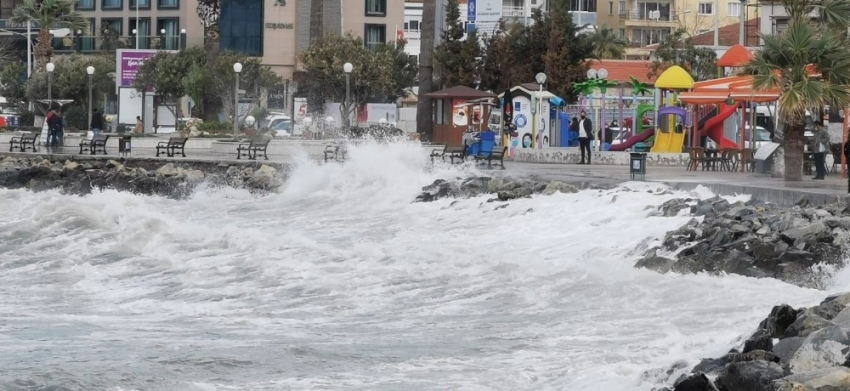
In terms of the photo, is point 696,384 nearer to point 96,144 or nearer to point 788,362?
point 788,362

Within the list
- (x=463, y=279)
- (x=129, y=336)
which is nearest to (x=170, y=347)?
(x=129, y=336)

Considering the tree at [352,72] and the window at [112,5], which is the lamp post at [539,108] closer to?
the tree at [352,72]

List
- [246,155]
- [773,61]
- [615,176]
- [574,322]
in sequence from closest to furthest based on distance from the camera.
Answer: [574,322]
[773,61]
[615,176]
[246,155]

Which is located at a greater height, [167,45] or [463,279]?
[167,45]

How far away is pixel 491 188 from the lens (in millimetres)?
32156

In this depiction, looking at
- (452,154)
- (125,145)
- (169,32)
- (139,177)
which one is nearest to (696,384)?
(452,154)

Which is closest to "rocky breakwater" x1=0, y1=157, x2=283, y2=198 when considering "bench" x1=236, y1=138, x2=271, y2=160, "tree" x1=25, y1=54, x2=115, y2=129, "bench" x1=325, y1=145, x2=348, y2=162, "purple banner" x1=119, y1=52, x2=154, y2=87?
"bench" x1=236, y1=138, x2=271, y2=160

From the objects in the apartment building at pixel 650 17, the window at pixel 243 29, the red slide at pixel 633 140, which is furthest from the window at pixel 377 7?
the red slide at pixel 633 140

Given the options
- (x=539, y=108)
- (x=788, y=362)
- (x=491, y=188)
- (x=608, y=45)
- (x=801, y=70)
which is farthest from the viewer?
(x=608, y=45)

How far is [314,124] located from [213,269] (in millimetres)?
36042

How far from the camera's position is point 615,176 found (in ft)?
107

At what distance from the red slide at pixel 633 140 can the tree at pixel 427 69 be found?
10.6 metres

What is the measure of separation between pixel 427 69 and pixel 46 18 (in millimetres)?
25717

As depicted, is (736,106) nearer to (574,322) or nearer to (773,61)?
(773,61)
